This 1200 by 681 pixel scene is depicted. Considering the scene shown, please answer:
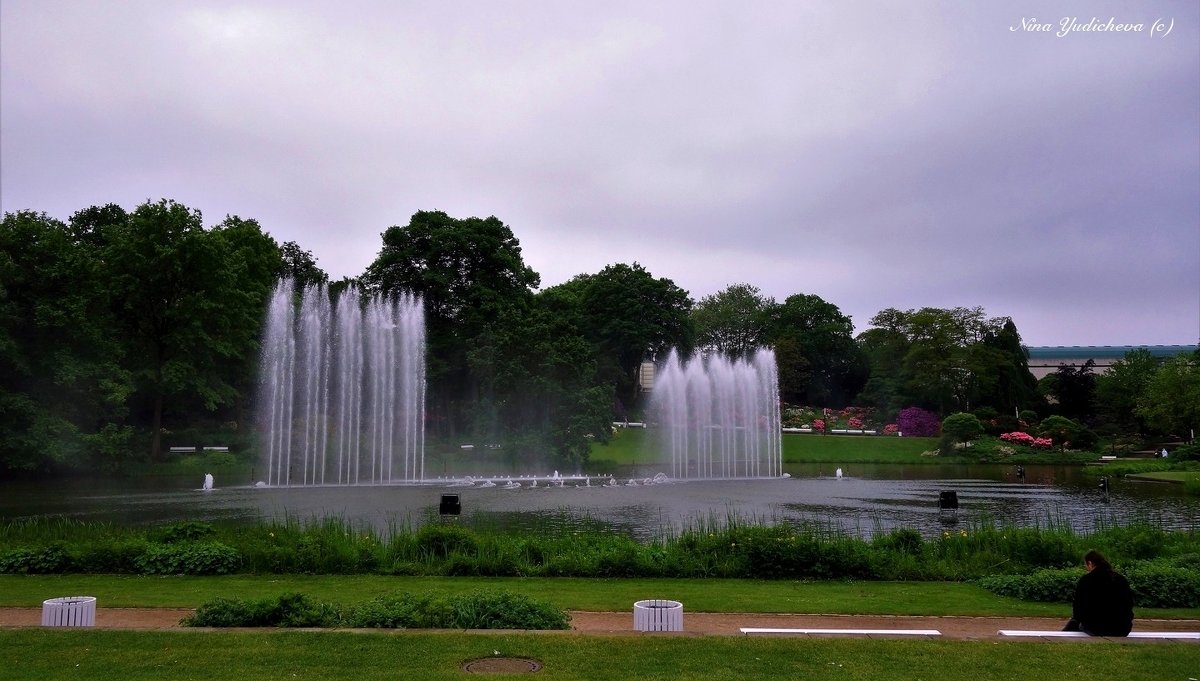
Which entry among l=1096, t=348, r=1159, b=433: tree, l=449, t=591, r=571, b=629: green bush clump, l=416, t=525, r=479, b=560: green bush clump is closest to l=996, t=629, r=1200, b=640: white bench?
l=449, t=591, r=571, b=629: green bush clump

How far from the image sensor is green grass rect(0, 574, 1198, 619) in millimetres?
13773

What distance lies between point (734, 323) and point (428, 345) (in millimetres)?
57591

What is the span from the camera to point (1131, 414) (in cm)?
8219

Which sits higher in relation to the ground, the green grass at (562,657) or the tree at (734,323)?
the tree at (734,323)

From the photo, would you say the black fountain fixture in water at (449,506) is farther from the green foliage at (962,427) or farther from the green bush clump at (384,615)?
the green foliage at (962,427)

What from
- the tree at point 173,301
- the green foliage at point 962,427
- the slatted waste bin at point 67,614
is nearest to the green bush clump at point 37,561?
the slatted waste bin at point 67,614

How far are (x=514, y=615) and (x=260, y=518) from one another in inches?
736

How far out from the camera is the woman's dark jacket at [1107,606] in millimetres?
10883

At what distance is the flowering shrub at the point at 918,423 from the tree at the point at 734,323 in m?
31.1

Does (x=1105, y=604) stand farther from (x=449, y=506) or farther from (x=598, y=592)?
(x=449, y=506)

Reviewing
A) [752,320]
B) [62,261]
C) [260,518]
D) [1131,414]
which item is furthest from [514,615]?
[752,320]

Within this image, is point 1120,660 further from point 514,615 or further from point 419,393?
point 419,393

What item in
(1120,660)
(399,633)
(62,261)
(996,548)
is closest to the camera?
(1120,660)

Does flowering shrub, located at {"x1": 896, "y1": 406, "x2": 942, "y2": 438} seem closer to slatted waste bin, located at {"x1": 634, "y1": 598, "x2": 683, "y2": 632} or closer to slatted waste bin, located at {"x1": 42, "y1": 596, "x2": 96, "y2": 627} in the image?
slatted waste bin, located at {"x1": 634, "y1": 598, "x2": 683, "y2": 632}
